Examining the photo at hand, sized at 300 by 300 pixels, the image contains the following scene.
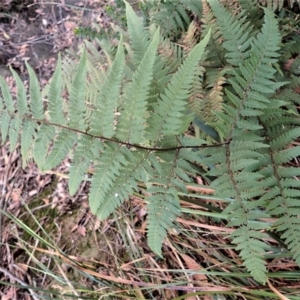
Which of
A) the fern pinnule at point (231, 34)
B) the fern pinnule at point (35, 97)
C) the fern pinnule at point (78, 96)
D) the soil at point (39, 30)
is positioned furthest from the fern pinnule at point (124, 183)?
the soil at point (39, 30)

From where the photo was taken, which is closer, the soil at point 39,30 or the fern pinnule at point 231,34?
the fern pinnule at point 231,34

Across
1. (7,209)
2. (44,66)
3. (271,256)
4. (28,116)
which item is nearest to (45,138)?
(28,116)

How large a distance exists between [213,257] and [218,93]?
75 cm

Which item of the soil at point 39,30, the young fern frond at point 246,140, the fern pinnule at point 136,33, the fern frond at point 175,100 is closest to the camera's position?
the fern frond at point 175,100

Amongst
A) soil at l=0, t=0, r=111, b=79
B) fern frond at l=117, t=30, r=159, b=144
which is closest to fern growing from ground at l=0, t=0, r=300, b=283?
fern frond at l=117, t=30, r=159, b=144

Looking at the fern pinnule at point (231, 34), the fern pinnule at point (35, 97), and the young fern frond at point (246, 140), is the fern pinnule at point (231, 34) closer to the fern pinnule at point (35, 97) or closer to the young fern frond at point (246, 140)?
the young fern frond at point (246, 140)

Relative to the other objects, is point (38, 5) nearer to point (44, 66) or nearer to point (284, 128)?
point (44, 66)

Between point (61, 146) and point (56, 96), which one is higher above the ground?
point (56, 96)

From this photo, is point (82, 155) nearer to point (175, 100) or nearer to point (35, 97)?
point (35, 97)

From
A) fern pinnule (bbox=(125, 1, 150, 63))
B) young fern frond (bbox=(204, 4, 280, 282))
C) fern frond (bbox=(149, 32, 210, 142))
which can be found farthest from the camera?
fern pinnule (bbox=(125, 1, 150, 63))

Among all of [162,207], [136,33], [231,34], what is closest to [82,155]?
[162,207]

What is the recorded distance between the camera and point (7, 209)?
9.07ft

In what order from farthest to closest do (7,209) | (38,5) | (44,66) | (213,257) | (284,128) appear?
(38,5) → (44,66) → (7,209) → (213,257) → (284,128)

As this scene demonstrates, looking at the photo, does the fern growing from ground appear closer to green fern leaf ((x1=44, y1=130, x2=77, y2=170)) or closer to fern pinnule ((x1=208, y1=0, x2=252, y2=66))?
green fern leaf ((x1=44, y1=130, x2=77, y2=170))
